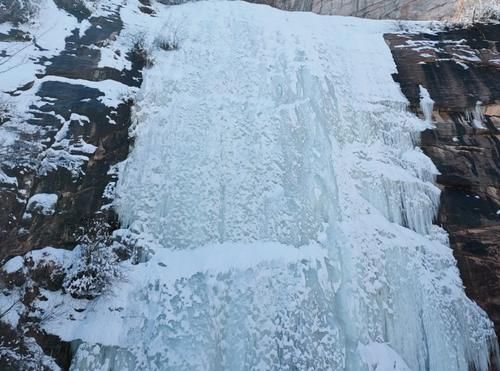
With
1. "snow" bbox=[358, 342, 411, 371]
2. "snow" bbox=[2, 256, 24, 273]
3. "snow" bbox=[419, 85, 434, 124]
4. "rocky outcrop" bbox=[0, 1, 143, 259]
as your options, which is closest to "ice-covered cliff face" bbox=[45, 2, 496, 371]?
"snow" bbox=[358, 342, 411, 371]

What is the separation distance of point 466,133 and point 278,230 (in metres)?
3.45

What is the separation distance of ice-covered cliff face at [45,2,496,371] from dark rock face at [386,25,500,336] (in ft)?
0.79

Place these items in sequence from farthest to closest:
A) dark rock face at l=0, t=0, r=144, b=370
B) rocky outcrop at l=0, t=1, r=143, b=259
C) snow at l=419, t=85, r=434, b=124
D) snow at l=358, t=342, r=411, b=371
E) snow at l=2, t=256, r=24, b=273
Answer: snow at l=419, t=85, r=434, b=124 → rocky outcrop at l=0, t=1, r=143, b=259 → snow at l=358, t=342, r=411, b=371 → snow at l=2, t=256, r=24, b=273 → dark rock face at l=0, t=0, r=144, b=370

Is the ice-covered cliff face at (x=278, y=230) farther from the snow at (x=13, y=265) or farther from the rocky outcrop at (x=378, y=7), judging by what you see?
the rocky outcrop at (x=378, y=7)

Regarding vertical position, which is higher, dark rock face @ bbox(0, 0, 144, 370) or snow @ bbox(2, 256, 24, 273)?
dark rock face @ bbox(0, 0, 144, 370)

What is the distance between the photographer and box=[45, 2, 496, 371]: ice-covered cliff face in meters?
4.53

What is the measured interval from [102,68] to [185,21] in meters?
2.36

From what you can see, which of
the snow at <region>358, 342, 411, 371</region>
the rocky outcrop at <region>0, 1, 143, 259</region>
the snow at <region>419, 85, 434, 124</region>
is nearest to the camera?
the snow at <region>358, 342, 411, 371</region>

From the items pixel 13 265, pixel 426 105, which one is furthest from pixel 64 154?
pixel 426 105

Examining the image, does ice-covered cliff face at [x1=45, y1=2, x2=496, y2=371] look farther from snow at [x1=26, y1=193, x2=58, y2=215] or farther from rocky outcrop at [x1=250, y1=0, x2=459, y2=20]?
rocky outcrop at [x1=250, y1=0, x2=459, y2=20]

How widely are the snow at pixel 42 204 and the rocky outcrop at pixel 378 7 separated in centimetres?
948

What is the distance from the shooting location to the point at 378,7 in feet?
40.8

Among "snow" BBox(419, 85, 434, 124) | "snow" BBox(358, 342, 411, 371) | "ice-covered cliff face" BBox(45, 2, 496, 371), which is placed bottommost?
"snow" BBox(358, 342, 411, 371)

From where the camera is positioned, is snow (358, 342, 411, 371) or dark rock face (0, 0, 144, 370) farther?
snow (358, 342, 411, 371)
